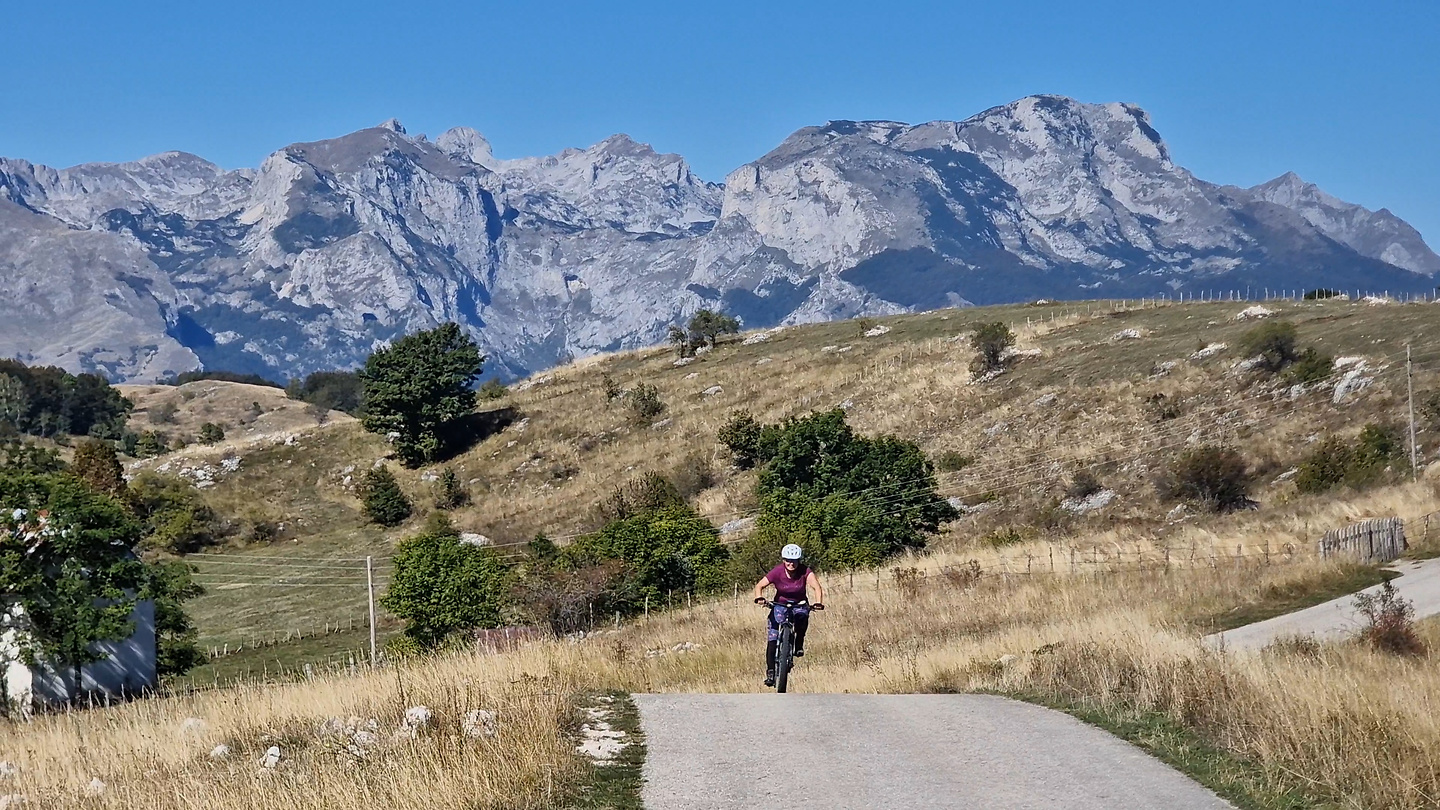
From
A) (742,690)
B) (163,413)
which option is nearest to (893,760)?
(742,690)

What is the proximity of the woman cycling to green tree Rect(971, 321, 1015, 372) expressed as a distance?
231ft

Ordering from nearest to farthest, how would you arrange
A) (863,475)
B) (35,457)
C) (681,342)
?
(863,475) < (35,457) < (681,342)

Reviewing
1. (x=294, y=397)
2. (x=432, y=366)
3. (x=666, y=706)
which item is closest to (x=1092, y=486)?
(x=666, y=706)

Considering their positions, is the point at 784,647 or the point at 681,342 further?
the point at 681,342

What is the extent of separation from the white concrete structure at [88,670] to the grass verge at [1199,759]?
24.1 metres

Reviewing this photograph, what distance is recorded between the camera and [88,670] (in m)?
36.4

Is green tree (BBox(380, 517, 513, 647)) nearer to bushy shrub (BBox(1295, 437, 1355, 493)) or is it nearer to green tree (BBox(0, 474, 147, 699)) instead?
green tree (BBox(0, 474, 147, 699))

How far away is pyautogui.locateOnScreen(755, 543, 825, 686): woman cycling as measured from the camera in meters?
16.3

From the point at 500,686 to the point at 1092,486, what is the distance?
166ft

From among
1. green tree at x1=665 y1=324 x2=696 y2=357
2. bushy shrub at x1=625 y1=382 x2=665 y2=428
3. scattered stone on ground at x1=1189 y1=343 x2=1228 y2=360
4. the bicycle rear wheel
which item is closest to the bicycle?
the bicycle rear wheel

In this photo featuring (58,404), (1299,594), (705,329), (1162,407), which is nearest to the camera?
(1299,594)

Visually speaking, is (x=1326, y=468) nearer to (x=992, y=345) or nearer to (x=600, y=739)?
(x=992, y=345)

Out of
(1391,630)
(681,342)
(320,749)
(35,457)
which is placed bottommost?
(1391,630)

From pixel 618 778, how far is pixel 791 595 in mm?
7158
